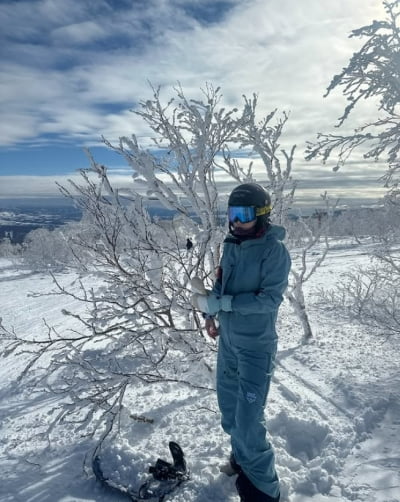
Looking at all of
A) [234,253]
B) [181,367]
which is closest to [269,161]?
[181,367]

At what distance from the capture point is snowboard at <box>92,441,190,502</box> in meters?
2.81

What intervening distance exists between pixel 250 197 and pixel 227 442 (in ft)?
7.90

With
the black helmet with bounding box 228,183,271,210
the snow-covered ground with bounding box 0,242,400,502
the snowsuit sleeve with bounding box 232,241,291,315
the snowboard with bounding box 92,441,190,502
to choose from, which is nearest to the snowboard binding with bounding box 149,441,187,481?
the snowboard with bounding box 92,441,190,502

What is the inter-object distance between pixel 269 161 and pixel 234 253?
654cm

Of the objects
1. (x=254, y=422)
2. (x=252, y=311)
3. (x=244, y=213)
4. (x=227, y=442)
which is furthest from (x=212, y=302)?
(x=227, y=442)

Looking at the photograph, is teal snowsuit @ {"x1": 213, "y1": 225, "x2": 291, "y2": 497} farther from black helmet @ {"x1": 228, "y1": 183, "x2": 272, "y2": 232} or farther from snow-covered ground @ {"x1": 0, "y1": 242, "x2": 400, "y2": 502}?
snow-covered ground @ {"x1": 0, "y1": 242, "x2": 400, "y2": 502}

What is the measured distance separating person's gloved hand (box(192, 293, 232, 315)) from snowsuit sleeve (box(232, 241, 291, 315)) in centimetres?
4

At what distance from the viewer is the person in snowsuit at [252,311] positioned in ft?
8.36

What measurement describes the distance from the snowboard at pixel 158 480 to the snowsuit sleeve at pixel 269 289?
1.50 m

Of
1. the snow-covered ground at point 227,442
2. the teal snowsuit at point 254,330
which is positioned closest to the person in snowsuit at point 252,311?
the teal snowsuit at point 254,330

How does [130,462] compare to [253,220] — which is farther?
[130,462]

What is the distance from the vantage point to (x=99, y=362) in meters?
7.36

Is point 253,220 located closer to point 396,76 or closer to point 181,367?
point 396,76

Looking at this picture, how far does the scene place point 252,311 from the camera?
2.50 meters
